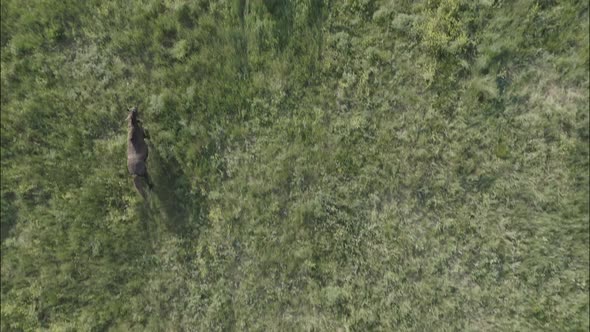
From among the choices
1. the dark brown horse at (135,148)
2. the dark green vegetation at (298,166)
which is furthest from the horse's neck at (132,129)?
the dark green vegetation at (298,166)

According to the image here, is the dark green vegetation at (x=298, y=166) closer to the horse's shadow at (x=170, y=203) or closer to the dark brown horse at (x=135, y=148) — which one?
the horse's shadow at (x=170, y=203)

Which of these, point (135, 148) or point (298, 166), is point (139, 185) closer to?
point (135, 148)

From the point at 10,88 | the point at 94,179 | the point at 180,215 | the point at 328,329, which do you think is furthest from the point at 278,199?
the point at 10,88

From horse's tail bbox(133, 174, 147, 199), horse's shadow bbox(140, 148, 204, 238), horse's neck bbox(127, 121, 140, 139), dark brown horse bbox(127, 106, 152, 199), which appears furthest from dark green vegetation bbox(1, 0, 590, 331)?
horse's neck bbox(127, 121, 140, 139)

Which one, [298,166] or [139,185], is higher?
[298,166]

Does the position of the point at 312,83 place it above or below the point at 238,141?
above

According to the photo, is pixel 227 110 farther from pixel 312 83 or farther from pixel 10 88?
pixel 10 88

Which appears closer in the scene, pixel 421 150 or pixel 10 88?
pixel 421 150

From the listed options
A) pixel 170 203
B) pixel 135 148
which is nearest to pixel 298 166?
pixel 170 203
